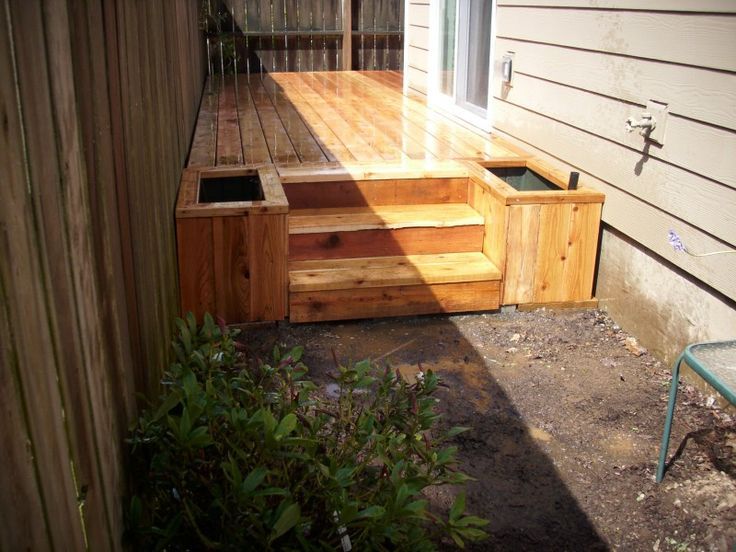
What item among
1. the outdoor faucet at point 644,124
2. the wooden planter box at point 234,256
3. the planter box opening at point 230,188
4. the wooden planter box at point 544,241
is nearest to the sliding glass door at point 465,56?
the wooden planter box at point 544,241

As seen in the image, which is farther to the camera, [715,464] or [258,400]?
[715,464]

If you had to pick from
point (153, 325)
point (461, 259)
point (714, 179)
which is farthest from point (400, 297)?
point (153, 325)

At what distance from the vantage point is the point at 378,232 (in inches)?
146

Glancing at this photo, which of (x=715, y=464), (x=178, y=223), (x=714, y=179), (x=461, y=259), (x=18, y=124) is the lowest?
(x=715, y=464)

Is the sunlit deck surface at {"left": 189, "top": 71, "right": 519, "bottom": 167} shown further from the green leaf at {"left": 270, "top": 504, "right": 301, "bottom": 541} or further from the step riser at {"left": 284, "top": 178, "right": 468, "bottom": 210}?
the green leaf at {"left": 270, "top": 504, "right": 301, "bottom": 541}

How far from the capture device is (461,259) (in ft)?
12.3

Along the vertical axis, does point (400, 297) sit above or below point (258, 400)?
below

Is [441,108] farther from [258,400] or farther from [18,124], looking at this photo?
[18,124]

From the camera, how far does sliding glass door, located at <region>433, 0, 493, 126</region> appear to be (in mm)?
5340

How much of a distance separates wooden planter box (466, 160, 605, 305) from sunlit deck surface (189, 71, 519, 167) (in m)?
0.79

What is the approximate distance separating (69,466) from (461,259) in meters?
2.92

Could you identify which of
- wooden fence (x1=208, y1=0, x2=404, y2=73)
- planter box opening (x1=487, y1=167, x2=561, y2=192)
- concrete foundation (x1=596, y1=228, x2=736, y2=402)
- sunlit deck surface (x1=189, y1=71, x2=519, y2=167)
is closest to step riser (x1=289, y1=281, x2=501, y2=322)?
concrete foundation (x1=596, y1=228, x2=736, y2=402)

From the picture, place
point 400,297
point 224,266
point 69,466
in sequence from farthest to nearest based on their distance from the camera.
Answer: point 400,297 → point 224,266 → point 69,466

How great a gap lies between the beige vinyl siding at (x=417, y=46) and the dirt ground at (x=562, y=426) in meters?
3.67
